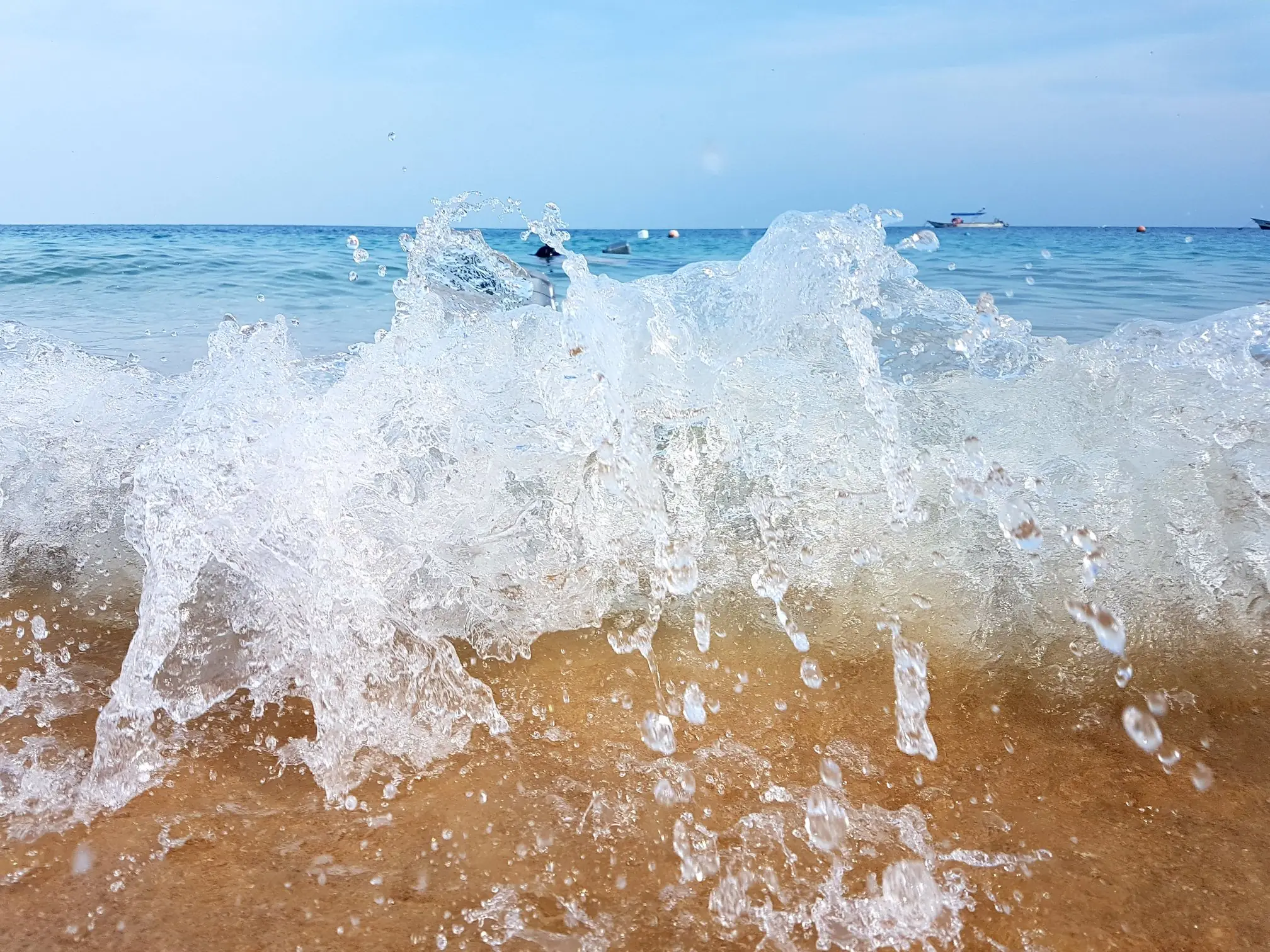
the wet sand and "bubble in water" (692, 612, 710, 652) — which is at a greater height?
"bubble in water" (692, 612, 710, 652)

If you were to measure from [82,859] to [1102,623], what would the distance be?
2223 millimetres

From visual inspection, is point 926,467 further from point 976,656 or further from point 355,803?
point 355,803

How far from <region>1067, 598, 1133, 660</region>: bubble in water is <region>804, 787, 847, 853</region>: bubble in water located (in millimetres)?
914

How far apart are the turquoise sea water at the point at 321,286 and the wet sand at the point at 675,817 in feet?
12.7

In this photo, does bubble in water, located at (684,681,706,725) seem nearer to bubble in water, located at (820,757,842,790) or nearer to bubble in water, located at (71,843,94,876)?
bubble in water, located at (820,757,842,790)

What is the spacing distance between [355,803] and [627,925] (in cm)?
60

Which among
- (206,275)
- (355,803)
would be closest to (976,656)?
(355,803)

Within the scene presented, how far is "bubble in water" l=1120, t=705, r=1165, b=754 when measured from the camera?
186 cm

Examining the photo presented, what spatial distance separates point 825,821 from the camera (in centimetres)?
157

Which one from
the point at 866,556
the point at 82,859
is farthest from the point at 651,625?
the point at 82,859

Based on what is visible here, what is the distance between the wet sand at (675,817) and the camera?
52.4 inches

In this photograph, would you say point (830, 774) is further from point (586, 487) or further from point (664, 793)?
point (586, 487)

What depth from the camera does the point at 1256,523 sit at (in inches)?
90.5

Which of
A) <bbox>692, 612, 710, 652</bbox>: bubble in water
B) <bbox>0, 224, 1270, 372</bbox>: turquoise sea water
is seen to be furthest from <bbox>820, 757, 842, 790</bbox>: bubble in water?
<bbox>0, 224, 1270, 372</bbox>: turquoise sea water
